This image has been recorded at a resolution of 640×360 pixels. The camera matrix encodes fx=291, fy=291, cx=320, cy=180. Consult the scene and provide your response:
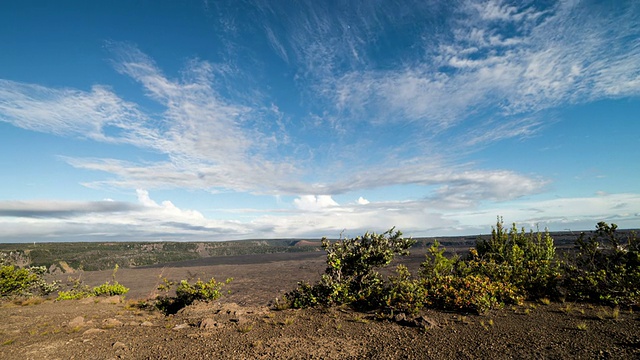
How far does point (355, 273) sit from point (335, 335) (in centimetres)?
486

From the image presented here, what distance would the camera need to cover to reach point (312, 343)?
896cm

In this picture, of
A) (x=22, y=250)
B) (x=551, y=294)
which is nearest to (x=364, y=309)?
(x=551, y=294)

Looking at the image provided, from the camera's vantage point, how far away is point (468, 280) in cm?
1222

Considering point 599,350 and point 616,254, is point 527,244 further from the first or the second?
point 599,350

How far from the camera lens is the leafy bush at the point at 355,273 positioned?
13297 mm

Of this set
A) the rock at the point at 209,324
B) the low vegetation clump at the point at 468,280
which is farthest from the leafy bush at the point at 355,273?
the rock at the point at 209,324

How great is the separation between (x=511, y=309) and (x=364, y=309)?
5.73 meters

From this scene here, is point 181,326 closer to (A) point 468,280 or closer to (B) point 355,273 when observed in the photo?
(B) point 355,273

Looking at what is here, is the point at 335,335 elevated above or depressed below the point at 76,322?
above

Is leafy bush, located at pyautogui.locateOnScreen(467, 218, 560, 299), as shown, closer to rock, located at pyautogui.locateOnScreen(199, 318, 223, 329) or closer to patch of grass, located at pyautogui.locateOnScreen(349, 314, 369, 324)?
patch of grass, located at pyautogui.locateOnScreen(349, 314, 369, 324)

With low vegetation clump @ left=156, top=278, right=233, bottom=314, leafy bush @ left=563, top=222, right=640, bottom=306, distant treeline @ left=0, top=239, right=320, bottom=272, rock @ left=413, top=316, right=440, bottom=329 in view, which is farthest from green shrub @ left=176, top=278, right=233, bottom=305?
distant treeline @ left=0, top=239, right=320, bottom=272

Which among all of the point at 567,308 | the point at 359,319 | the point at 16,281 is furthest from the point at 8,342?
the point at 567,308

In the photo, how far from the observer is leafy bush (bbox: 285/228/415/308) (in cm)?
1330

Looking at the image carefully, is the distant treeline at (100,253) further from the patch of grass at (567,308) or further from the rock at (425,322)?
the patch of grass at (567,308)
